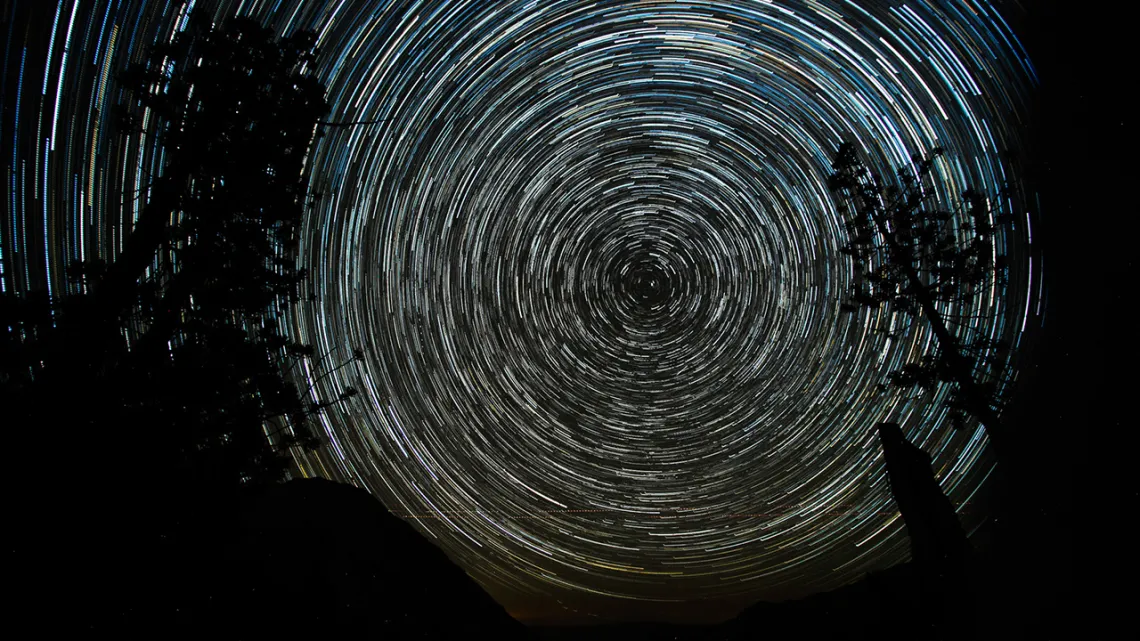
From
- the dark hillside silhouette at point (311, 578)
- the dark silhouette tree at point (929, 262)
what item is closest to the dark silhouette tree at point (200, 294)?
the dark hillside silhouette at point (311, 578)

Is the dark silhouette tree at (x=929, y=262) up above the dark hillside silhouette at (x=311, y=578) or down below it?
above

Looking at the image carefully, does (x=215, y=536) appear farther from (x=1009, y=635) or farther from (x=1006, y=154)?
(x=1006, y=154)

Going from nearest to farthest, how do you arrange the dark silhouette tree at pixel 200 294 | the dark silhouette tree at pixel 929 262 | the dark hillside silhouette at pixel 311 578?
the dark silhouette tree at pixel 200 294 < the dark hillside silhouette at pixel 311 578 < the dark silhouette tree at pixel 929 262

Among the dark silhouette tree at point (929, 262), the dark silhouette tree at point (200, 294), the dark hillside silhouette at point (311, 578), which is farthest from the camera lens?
the dark silhouette tree at point (929, 262)

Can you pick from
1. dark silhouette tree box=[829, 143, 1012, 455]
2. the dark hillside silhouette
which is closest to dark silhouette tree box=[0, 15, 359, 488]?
the dark hillside silhouette

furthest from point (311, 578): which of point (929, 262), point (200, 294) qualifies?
point (929, 262)

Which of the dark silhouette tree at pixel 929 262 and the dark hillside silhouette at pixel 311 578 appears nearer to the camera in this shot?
the dark hillside silhouette at pixel 311 578

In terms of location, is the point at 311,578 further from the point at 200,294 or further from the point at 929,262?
→ the point at 929,262

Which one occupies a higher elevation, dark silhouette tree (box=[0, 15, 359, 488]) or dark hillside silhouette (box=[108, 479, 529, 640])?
dark silhouette tree (box=[0, 15, 359, 488])

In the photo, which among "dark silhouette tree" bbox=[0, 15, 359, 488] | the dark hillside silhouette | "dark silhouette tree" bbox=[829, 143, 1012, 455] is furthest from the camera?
"dark silhouette tree" bbox=[829, 143, 1012, 455]

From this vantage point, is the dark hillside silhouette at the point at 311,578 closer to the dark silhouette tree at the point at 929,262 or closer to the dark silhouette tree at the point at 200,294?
the dark silhouette tree at the point at 200,294

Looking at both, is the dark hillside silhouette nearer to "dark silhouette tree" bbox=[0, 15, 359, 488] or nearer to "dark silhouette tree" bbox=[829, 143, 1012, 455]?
"dark silhouette tree" bbox=[0, 15, 359, 488]
